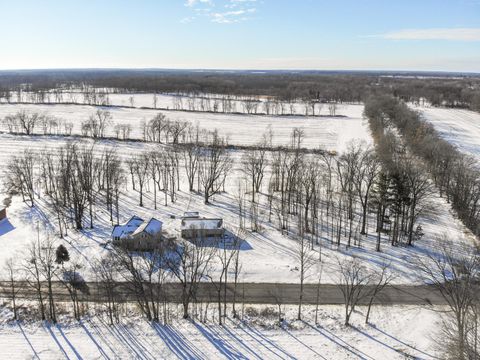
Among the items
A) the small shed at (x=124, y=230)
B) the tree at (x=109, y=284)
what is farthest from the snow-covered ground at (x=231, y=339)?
the small shed at (x=124, y=230)

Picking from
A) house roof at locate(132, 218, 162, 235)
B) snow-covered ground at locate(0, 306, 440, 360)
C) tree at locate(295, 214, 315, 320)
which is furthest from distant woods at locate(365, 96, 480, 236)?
house roof at locate(132, 218, 162, 235)

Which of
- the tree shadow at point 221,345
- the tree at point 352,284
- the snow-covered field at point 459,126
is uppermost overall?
the snow-covered field at point 459,126

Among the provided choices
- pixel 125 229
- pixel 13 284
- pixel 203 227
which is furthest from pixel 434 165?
pixel 13 284

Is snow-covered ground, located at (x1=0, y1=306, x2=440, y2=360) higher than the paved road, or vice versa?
the paved road

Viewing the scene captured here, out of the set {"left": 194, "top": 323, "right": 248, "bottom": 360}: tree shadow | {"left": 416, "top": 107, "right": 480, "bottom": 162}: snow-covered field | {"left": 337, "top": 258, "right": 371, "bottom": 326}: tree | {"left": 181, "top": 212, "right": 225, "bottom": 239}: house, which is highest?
{"left": 416, "top": 107, "right": 480, "bottom": 162}: snow-covered field

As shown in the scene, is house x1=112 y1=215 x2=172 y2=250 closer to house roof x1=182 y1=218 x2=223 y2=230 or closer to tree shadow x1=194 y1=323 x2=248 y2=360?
house roof x1=182 y1=218 x2=223 y2=230

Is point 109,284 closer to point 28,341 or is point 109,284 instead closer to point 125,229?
point 28,341

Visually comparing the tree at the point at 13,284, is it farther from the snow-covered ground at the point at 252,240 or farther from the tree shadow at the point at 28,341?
the snow-covered ground at the point at 252,240
